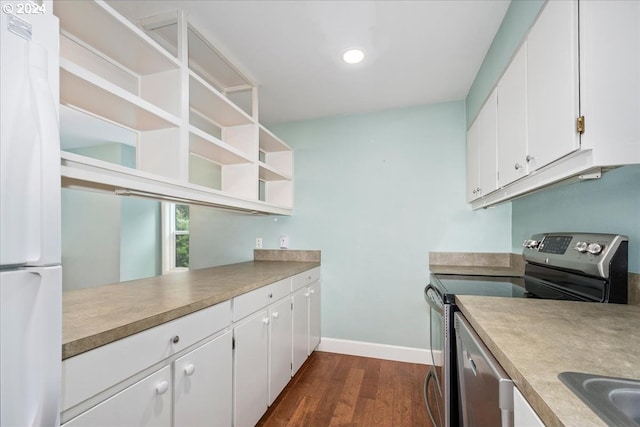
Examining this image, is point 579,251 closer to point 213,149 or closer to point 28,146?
point 28,146

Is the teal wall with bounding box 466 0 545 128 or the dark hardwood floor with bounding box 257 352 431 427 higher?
the teal wall with bounding box 466 0 545 128

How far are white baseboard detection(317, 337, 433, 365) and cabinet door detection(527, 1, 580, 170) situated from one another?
6.55ft

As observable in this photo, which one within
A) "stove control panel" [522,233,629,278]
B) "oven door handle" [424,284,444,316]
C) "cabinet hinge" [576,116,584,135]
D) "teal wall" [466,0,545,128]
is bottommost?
"oven door handle" [424,284,444,316]

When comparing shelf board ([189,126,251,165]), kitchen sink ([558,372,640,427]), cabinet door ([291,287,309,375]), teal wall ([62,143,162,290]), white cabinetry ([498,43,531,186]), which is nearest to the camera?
kitchen sink ([558,372,640,427])

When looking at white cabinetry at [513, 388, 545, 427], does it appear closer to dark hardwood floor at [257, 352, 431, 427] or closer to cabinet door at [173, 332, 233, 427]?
cabinet door at [173, 332, 233, 427]

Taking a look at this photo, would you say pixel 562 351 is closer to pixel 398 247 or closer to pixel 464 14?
pixel 464 14

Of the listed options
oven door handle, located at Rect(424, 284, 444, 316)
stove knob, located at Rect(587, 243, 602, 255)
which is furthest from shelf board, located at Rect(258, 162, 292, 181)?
stove knob, located at Rect(587, 243, 602, 255)

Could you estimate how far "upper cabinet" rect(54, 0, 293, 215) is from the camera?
1.07 metres

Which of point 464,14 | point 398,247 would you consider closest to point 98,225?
point 398,247

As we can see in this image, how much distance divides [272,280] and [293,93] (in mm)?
1594

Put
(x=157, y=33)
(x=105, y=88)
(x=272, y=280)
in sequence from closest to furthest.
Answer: (x=105, y=88), (x=157, y=33), (x=272, y=280)

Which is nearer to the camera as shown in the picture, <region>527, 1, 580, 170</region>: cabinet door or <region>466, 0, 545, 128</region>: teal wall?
<region>527, 1, 580, 170</region>: cabinet door

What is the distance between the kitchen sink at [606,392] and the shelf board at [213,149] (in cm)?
171

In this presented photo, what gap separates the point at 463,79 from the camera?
2.17 m
